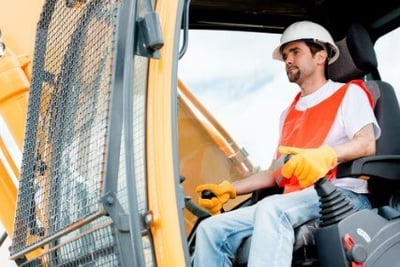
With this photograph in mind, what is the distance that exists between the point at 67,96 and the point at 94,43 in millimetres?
223

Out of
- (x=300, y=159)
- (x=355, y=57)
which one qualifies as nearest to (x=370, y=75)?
(x=355, y=57)

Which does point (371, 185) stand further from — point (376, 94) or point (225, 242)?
point (225, 242)

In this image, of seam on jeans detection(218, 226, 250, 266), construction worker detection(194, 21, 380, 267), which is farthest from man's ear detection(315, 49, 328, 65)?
seam on jeans detection(218, 226, 250, 266)

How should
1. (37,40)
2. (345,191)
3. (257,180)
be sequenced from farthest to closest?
(257,180) < (345,191) < (37,40)

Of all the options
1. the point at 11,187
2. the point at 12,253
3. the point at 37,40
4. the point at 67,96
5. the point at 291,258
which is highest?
the point at 37,40

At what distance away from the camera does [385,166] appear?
2.84m

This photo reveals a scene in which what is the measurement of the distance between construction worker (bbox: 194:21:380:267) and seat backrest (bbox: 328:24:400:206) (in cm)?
6

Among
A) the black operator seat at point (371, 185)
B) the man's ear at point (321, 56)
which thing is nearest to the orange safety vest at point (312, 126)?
the black operator seat at point (371, 185)

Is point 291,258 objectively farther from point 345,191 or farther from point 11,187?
point 11,187

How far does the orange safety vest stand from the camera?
3.03 m

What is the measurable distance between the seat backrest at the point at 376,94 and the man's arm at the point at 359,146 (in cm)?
6

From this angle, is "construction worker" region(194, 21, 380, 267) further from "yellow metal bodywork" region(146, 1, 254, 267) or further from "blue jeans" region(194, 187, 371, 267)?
"yellow metal bodywork" region(146, 1, 254, 267)

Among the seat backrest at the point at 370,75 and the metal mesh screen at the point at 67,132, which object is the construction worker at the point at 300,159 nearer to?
the seat backrest at the point at 370,75

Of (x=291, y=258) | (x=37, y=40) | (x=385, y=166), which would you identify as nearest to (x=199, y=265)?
(x=291, y=258)
